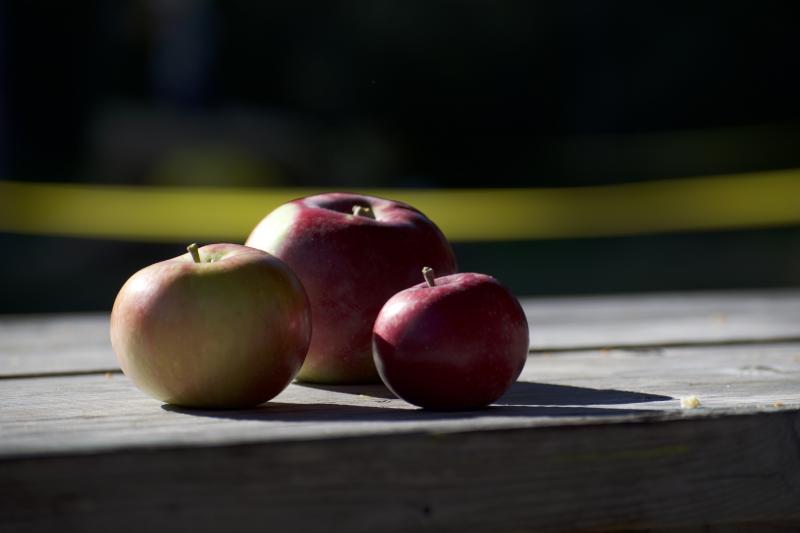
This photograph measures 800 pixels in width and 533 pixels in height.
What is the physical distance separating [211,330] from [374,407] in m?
0.19

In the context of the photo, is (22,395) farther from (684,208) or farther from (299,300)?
(684,208)

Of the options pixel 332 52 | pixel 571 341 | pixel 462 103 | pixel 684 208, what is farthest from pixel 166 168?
pixel 571 341

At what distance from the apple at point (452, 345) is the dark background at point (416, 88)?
805 cm

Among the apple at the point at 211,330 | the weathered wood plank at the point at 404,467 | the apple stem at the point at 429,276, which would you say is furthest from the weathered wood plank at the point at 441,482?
the apple stem at the point at 429,276

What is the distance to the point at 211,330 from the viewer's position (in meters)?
1.24

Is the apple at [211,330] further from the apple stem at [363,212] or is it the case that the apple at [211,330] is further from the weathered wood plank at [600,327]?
the weathered wood plank at [600,327]

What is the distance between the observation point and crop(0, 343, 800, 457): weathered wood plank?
1.05 meters

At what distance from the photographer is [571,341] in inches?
79.9

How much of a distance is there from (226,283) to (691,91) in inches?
395

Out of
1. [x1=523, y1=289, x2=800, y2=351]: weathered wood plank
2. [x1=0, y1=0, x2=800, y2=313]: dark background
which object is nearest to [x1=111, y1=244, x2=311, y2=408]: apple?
[x1=523, y1=289, x2=800, y2=351]: weathered wood plank

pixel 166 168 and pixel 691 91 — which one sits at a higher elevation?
pixel 691 91

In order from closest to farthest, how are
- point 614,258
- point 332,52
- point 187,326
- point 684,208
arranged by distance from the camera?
point 187,326, point 614,258, point 684,208, point 332,52

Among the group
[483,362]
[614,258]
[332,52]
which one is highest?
[332,52]

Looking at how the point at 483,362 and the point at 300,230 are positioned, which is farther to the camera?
the point at 300,230
